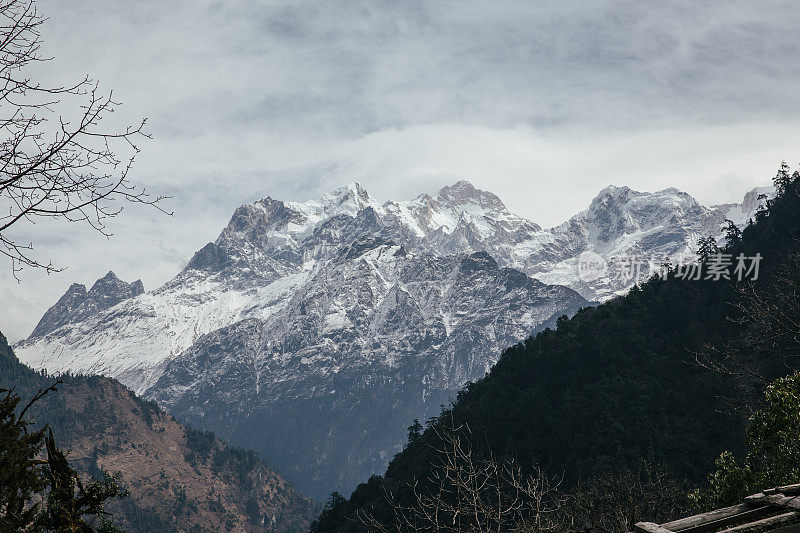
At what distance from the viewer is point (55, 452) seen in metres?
19.5

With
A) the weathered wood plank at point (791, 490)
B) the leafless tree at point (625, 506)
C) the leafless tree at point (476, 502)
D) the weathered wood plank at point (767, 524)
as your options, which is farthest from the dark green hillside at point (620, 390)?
the weathered wood plank at point (767, 524)

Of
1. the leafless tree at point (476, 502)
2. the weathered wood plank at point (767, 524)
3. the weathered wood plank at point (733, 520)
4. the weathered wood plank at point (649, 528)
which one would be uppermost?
the weathered wood plank at point (649, 528)

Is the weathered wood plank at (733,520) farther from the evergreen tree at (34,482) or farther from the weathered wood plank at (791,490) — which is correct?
the evergreen tree at (34,482)

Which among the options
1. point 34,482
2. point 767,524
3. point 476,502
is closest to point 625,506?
point 476,502

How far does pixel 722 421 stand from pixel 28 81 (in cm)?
11123

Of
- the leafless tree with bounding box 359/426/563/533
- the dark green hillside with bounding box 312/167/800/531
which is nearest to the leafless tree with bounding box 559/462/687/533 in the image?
the leafless tree with bounding box 359/426/563/533

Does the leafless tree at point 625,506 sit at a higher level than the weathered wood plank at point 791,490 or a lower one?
lower

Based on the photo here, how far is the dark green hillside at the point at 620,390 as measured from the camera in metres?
102

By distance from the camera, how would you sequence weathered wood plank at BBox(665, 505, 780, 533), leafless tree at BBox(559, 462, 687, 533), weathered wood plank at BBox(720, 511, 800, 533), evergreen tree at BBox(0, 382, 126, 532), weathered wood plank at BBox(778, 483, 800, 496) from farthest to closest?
1. leafless tree at BBox(559, 462, 687, 533)
2. evergreen tree at BBox(0, 382, 126, 532)
3. weathered wood plank at BBox(778, 483, 800, 496)
4. weathered wood plank at BBox(665, 505, 780, 533)
5. weathered wood plank at BBox(720, 511, 800, 533)

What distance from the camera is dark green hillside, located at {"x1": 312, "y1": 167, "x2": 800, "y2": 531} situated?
102438mm

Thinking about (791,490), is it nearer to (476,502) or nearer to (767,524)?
(767,524)

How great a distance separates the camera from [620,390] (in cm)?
11738

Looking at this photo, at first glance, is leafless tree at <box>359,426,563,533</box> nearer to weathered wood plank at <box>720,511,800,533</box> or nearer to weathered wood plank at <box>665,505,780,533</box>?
weathered wood plank at <box>665,505,780,533</box>

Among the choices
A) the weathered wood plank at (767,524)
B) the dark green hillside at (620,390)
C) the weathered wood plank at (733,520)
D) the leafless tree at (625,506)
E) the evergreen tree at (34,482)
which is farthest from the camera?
the dark green hillside at (620,390)
